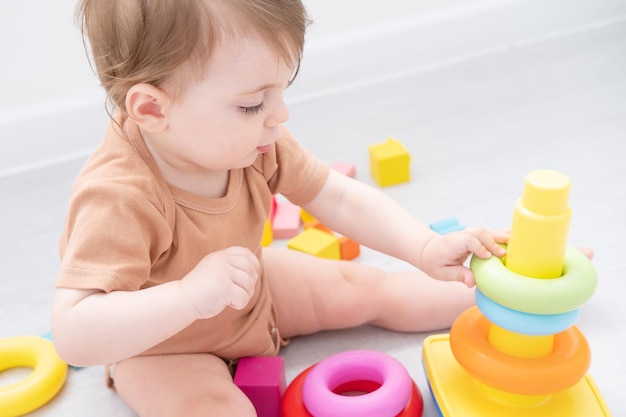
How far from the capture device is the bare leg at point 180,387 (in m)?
0.80

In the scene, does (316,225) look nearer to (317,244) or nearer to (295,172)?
(317,244)

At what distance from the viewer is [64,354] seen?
28.5 inches

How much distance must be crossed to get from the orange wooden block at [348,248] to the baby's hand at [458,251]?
0.97ft

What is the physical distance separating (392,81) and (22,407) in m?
1.15

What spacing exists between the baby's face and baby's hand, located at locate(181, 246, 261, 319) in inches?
4.7

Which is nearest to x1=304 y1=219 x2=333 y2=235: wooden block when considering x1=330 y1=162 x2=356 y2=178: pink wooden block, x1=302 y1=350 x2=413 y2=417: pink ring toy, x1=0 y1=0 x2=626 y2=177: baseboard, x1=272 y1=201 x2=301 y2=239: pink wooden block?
x1=272 y1=201 x2=301 y2=239: pink wooden block

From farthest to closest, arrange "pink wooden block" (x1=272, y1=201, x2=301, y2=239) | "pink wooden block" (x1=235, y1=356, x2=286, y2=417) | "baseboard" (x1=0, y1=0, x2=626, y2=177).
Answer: "baseboard" (x1=0, y1=0, x2=626, y2=177), "pink wooden block" (x1=272, y1=201, x2=301, y2=239), "pink wooden block" (x1=235, y1=356, x2=286, y2=417)

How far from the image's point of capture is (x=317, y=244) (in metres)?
1.13

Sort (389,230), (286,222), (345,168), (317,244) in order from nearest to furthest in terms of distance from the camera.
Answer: (389,230) < (317,244) < (286,222) < (345,168)

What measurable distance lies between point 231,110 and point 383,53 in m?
1.11

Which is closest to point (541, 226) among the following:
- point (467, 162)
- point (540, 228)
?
point (540, 228)

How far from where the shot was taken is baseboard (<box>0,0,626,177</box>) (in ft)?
5.12

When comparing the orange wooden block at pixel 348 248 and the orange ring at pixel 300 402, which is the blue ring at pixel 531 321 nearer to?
the orange ring at pixel 300 402

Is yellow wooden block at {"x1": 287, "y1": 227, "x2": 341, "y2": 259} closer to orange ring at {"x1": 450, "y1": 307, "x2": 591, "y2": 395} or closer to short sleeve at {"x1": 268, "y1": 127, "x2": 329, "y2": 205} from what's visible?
short sleeve at {"x1": 268, "y1": 127, "x2": 329, "y2": 205}
